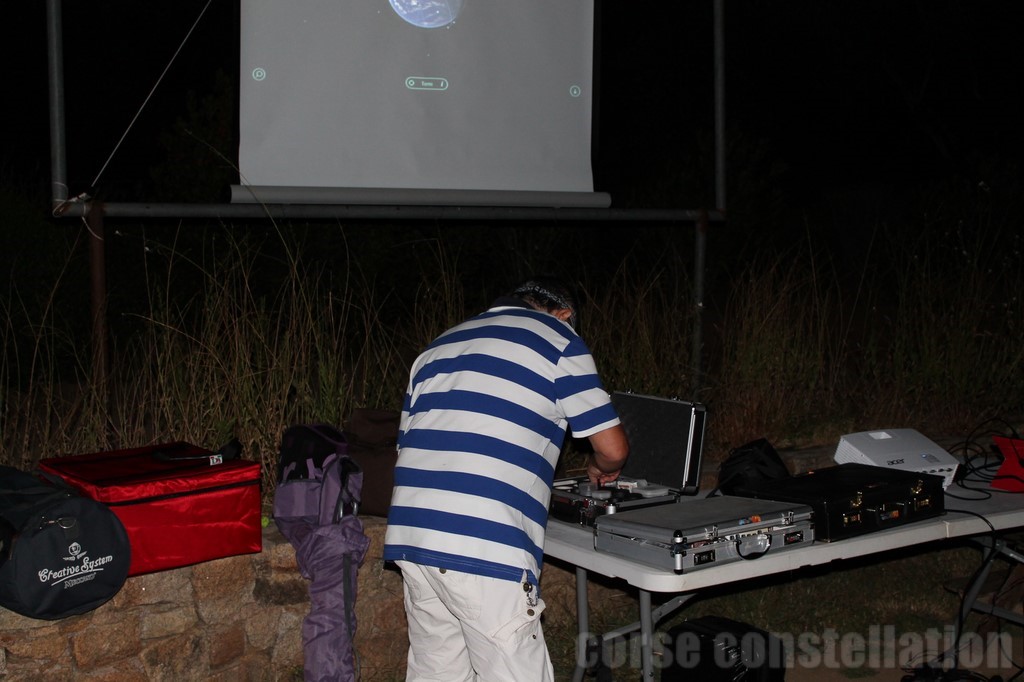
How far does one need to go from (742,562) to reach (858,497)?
0.47 m

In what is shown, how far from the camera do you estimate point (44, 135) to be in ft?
46.5

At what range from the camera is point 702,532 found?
102 inches

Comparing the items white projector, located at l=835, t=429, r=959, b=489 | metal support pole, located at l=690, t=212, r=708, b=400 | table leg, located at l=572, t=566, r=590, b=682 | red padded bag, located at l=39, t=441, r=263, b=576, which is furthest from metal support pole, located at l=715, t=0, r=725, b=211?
red padded bag, located at l=39, t=441, r=263, b=576

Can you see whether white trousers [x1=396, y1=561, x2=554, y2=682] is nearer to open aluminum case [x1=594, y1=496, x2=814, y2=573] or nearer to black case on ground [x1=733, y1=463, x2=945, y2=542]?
open aluminum case [x1=594, y1=496, x2=814, y2=573]

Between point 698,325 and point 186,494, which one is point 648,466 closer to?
point 186,494

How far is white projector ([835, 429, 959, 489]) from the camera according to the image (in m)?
3.53

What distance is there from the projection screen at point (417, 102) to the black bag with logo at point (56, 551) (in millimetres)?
1394

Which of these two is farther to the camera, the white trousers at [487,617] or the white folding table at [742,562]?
the white folding table at [742,562]

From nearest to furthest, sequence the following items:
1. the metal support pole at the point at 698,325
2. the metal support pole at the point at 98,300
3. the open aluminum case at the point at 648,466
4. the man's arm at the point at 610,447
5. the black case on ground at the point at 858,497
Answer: the man's arm at the point at 610,447, the black case on ground at the point at 858,497, the open aluminum case at the point at 648,466, the metal support pole at the point at 98,300, the metal support pole at the point at 698,325

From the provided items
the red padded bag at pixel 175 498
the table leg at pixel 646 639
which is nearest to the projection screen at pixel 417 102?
the red padded bag at pixel 175 498

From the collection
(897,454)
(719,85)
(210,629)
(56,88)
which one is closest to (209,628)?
(210,629)

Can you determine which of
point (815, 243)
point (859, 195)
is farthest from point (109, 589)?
point (859, 195)

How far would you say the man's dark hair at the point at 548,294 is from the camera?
273cm

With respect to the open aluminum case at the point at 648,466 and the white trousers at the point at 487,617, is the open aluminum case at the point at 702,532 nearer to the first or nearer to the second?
the open aluminum case at the point at 648,466
